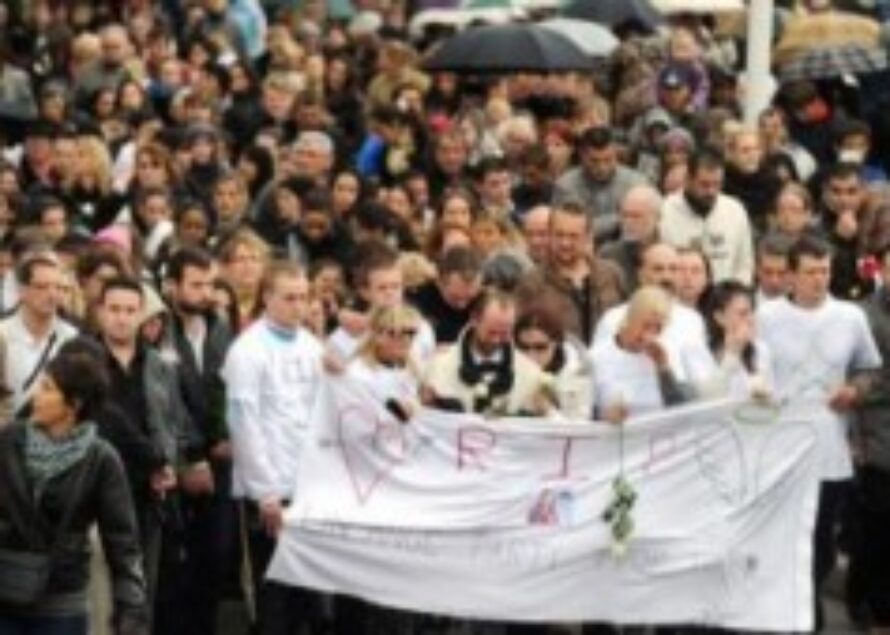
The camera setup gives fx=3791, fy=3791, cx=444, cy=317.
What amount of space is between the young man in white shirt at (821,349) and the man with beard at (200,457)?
7.87 ft

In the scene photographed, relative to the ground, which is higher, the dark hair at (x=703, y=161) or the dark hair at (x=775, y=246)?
the dark hair at (x=703, y=161)

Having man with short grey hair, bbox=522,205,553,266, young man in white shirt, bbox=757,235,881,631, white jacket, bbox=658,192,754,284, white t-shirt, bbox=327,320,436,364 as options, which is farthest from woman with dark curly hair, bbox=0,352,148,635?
white jacket, bbox=658,192,754,284

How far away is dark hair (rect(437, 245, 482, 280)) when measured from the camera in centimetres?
1652

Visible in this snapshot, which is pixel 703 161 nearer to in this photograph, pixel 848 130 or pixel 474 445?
pixel 848 130

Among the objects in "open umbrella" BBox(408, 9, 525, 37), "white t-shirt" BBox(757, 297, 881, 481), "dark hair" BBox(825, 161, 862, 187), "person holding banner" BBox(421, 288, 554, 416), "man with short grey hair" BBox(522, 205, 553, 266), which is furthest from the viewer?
"open umbrella" BBox(408, 9, 525, 37)

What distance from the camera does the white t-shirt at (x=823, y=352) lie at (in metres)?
16.2

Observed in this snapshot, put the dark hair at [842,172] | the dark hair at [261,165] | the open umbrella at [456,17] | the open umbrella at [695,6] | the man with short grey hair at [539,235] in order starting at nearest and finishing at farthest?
the man with short grey hair at [539,235] < the dark hair at [842,172] < the dark hair at [261,165] < the open umbrella at [695,6] < the open umbrella at [456,17]

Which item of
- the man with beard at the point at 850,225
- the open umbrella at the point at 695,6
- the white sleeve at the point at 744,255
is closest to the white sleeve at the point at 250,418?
the man with beard at the point at 850,225

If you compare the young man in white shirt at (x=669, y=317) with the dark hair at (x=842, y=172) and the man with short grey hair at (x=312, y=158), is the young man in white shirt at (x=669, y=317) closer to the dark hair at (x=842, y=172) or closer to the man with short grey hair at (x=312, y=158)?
the dark hair at (x=842, y=172)

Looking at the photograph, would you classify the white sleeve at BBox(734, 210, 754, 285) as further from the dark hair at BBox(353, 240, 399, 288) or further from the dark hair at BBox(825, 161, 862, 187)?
the dark hair at BBox(353, 240, 399, 288)

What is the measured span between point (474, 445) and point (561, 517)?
452 millimetres

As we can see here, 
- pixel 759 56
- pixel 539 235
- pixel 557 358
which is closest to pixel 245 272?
pixel 539 235

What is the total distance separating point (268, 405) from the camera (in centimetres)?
1532

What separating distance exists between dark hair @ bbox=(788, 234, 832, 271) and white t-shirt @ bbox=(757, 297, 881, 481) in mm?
225
